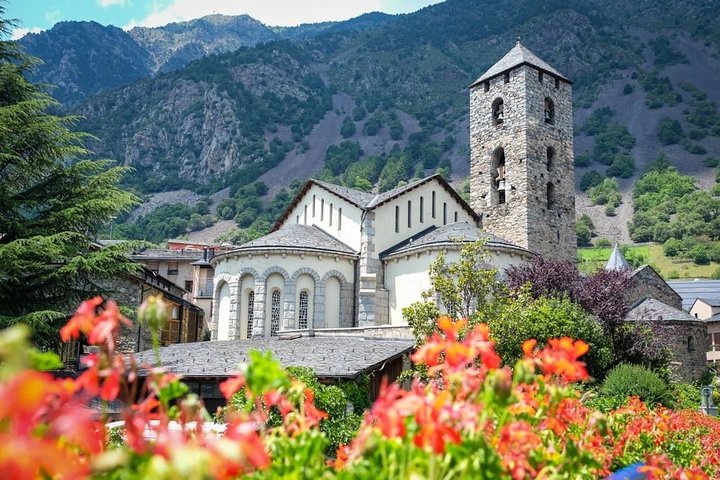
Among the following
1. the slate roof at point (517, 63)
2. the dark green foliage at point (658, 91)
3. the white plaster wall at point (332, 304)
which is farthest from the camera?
the dark green foliage at point (658, 91)

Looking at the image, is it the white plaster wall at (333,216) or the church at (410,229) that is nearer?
the church at (410,229)

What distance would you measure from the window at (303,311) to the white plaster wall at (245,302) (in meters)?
2.52

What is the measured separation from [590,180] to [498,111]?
86351mm

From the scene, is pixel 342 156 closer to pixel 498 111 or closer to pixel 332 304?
pixel 498 111

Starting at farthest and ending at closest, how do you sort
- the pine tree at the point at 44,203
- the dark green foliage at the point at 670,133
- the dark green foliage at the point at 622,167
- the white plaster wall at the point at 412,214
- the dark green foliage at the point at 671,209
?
the dark green foliage at the point at 670,133 → the dark green foliage at the point at 622,167 → the dark green foliage at the point at 671,209 → the white plaster wall at the point at 412,214 → the pine tree at the point at 44,203

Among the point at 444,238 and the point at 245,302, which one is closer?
the point at 444,238

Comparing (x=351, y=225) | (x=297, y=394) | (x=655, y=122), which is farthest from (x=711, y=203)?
(x=297, y=394)

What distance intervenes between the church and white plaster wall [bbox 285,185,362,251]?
0.07m

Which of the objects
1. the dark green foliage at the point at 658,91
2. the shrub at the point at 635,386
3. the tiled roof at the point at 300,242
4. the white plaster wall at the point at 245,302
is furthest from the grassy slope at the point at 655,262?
the shrub at the point at 635,386

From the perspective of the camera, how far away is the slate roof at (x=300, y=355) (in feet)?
71.1

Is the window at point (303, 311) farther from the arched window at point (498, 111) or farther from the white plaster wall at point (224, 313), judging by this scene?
the arched window at point (498, 111)

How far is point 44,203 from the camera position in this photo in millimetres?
22578

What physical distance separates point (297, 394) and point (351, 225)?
3087 centimetres

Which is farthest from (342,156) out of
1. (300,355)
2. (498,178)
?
(300,355)
